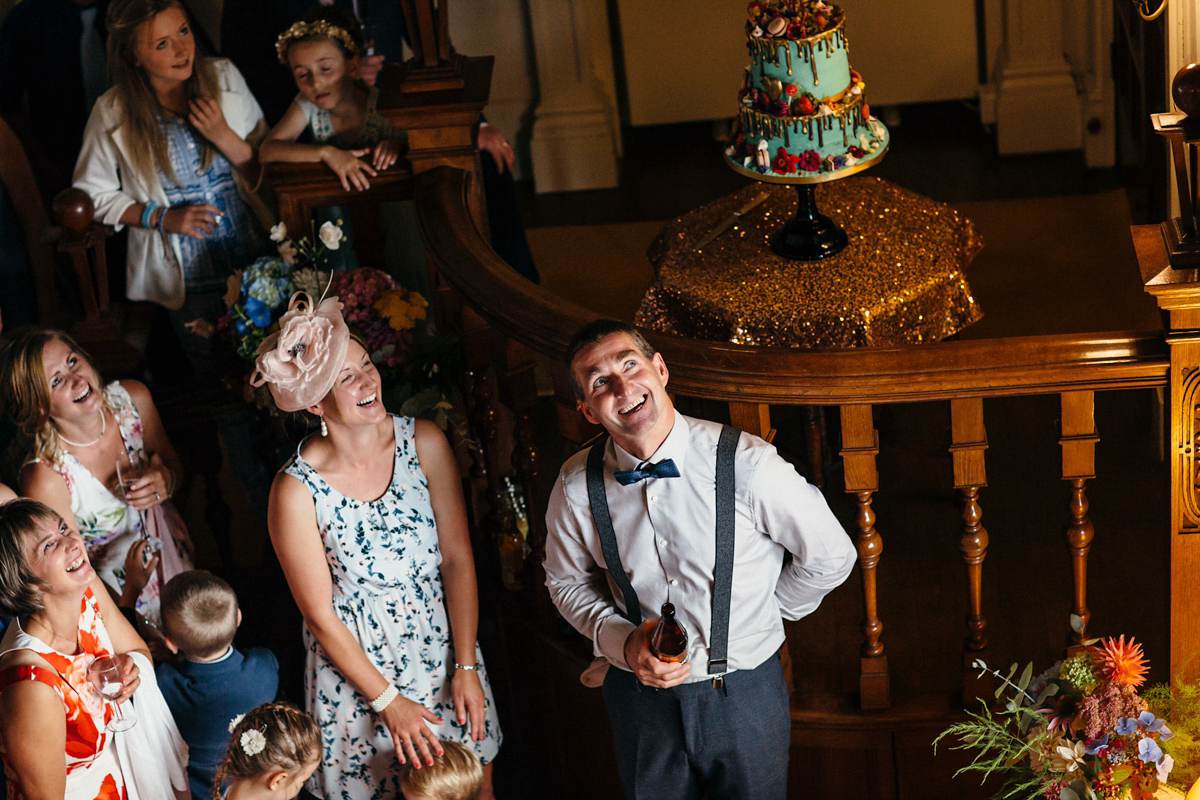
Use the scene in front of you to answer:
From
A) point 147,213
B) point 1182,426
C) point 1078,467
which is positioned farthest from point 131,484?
point 1182,426

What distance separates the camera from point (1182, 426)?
2.49 metres

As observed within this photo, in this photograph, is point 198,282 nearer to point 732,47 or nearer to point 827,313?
point 827,313

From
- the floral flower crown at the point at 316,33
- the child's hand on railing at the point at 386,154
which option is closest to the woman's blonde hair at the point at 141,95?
the floral flower crown at the point at 316,33

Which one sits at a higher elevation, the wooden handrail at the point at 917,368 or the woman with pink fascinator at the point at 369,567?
the wooden handrail at the point at 917,368

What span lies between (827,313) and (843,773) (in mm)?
1293

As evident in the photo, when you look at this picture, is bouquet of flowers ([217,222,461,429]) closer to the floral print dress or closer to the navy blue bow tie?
the floral print dress

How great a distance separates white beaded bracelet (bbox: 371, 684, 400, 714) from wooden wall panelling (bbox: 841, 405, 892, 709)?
105 cm

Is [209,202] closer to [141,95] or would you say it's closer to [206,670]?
[141,95]

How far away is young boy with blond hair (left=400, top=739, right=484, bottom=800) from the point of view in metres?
3.06

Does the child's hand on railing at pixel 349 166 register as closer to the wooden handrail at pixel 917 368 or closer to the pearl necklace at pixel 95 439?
the pearl necklace at pixel 95 439

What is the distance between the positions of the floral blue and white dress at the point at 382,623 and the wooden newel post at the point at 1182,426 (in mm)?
1543

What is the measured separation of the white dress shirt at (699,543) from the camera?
243 centimetres

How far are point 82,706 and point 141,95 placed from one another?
2066mm

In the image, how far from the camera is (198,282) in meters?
4.33
